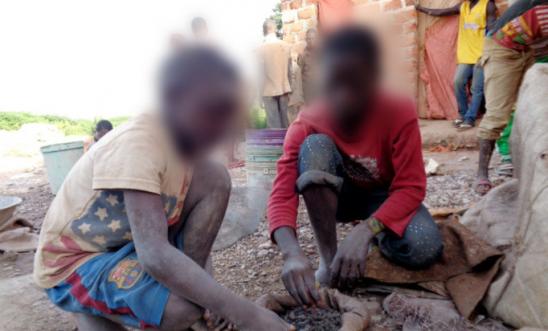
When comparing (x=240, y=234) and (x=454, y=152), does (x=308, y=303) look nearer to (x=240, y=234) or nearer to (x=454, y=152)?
(x=240, y=234)

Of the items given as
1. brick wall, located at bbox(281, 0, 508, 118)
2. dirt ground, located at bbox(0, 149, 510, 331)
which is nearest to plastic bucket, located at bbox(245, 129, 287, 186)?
dirt ground, located at bbox(0, 149, 510, 331)

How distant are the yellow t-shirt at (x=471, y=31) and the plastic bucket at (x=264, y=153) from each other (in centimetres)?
262

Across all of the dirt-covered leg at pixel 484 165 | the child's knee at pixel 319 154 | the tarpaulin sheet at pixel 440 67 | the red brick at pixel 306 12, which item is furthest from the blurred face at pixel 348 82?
the tarpaulin sheet at pixel 440 67

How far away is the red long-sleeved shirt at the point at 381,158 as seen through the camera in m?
1.55

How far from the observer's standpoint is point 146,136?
1151 millimetres

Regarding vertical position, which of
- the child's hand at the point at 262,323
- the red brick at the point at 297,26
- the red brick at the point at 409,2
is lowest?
the child's hand at the point at 262,323

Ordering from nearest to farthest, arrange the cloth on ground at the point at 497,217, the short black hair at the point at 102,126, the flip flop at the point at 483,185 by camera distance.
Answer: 1. the cloth on ground at the point at 497,217
2. the flip flop at the point at 483,185
3. the short black hair at the point at 102,126

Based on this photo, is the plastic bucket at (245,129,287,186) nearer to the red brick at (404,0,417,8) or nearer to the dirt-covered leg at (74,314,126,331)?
the dirt-covered leg at (74,314,126,331)

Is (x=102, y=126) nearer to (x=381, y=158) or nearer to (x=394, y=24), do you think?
(x=381, y=158)

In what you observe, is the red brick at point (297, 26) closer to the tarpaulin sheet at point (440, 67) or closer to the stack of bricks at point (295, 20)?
the stack of bricks at point (295, 20)

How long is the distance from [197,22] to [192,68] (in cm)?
10

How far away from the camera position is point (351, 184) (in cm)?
176

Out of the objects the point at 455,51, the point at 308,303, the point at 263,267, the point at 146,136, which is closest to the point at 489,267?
the point at 308,303

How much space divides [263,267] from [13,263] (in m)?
1.73
